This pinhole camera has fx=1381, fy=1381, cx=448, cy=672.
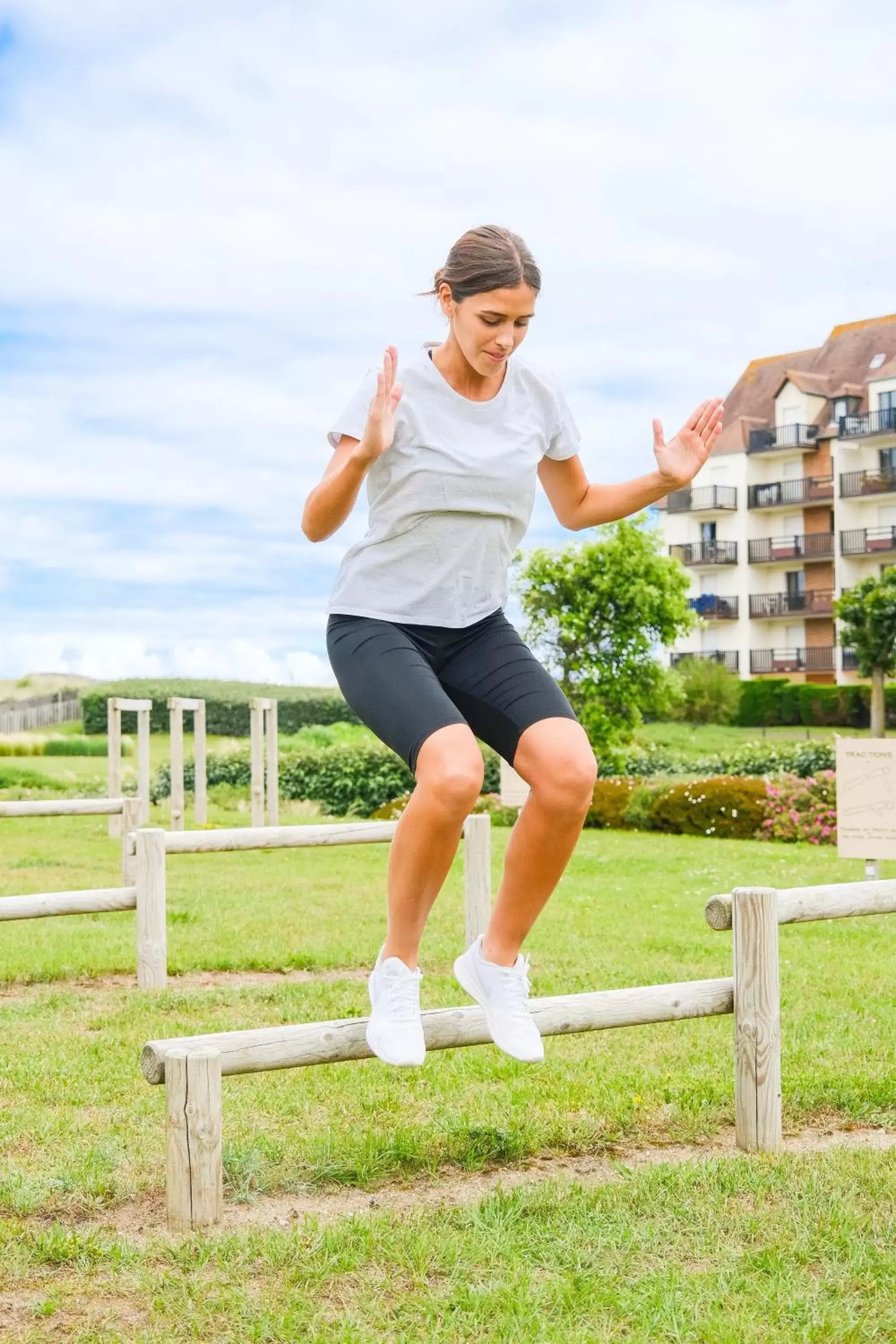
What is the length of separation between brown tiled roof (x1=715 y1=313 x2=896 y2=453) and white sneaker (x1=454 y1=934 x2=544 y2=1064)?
48.4m

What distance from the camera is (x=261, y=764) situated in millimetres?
19406

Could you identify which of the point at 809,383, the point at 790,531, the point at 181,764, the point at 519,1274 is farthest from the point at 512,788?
the point at 790,531

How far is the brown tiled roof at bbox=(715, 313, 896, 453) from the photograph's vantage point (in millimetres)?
52406

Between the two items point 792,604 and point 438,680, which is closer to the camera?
point 438,680

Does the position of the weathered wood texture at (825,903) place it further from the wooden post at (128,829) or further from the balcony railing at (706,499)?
the balcony railing at (706,499)

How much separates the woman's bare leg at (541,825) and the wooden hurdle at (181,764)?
14.6 meters

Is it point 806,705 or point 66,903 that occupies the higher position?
point 806,705

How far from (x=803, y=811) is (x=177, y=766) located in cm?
854

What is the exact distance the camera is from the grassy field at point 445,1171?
3578mm

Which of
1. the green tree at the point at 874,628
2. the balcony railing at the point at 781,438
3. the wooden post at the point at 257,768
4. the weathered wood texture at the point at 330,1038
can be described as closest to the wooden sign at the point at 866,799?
the weathered wood texture at the point at 330,1038

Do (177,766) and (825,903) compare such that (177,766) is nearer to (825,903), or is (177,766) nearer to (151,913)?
(151,913)

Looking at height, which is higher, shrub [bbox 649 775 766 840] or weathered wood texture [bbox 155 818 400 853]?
weathered wood texture [bbox 155 818 400 853]

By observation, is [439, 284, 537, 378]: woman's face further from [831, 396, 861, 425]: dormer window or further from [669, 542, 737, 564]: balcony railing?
[669, 542, 737, 564]: balcony railing

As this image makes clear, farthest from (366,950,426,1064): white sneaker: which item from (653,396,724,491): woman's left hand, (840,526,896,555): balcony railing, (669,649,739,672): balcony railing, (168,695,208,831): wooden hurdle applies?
(669,649,739,672): balcony railing
